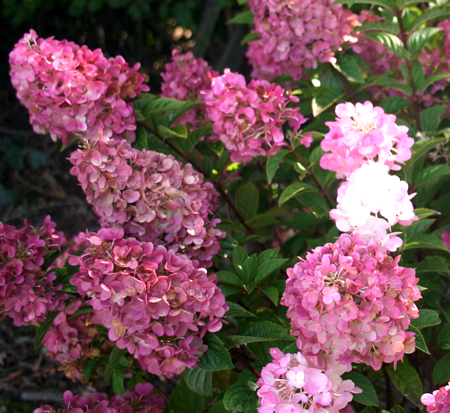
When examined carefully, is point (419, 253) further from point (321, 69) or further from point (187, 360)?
point (187, 360)

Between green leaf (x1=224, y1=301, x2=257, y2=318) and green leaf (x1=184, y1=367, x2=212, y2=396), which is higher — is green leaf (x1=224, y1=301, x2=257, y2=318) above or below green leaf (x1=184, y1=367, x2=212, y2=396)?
above

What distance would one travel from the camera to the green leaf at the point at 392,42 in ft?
4.59

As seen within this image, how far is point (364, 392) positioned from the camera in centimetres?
104

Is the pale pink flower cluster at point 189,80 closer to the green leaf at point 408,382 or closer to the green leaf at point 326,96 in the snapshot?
the green leaf at point 326,96

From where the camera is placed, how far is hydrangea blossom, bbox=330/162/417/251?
0.90 metres

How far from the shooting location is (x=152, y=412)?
1187 mm

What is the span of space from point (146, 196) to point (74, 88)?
35 centimetres

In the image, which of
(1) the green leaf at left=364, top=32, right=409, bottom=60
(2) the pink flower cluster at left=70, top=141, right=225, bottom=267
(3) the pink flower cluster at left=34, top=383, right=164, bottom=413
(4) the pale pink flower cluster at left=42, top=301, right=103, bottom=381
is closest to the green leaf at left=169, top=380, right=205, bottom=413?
(3) the pink flower cluster at left=34, top=383, right=164, bottom=413

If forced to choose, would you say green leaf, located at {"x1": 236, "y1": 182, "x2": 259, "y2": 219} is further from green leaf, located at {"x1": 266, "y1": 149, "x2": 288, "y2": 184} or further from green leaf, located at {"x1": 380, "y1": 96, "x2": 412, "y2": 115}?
green leaf, located at {"x1": 380, "y1": 96, "x2": 412, "y2": 115}

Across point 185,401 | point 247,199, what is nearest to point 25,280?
point 185,401

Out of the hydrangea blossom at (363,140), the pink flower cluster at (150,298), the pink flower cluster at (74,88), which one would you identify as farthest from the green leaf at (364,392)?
the pink flower cluster at (74,88)

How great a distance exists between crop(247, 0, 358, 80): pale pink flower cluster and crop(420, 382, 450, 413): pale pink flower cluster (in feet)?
3.09

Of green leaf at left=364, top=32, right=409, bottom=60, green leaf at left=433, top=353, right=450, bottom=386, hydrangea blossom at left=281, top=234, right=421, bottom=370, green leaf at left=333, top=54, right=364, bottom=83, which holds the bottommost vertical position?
green leaf at left=433, top=353, right=450, bottom=386

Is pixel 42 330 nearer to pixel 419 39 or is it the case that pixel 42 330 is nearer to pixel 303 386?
pixel 303 386
